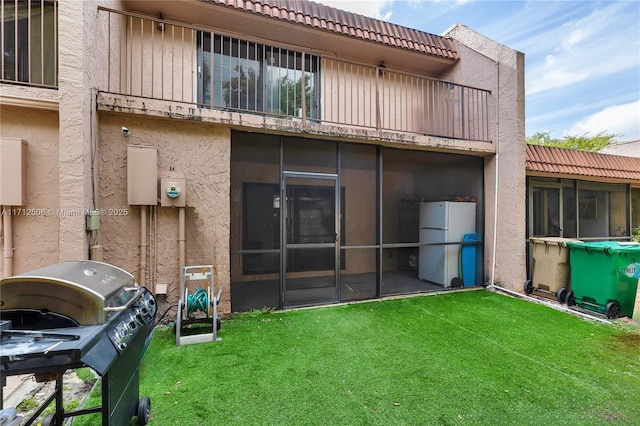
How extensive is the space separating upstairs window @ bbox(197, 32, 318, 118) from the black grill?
4.03 m

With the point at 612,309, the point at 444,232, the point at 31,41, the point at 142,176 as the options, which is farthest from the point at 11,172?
the point at 612,309

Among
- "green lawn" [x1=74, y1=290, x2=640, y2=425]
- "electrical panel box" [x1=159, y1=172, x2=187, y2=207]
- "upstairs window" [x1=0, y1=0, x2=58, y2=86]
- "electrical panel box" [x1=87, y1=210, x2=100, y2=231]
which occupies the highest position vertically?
"upstairs window" [x1=0, y1=0, x2=58, y2=86]

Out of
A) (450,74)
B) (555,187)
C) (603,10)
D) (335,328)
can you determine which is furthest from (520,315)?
(603,10)

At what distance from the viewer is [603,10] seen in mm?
5844

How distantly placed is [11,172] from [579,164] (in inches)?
381

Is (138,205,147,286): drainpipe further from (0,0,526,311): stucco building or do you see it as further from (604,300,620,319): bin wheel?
(604,300,620,319): bin wheel

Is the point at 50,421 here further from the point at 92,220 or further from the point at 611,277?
the point at 611,277

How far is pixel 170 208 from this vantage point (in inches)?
153

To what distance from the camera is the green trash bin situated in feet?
13.4

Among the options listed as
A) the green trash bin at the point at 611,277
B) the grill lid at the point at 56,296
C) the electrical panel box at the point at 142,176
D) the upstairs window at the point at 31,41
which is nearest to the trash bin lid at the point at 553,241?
the green trash bin at the point at 611,277

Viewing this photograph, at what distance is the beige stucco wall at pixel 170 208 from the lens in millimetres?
3641

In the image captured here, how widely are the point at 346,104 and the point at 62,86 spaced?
4.76 meters

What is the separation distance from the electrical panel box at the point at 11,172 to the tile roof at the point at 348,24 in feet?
12.2

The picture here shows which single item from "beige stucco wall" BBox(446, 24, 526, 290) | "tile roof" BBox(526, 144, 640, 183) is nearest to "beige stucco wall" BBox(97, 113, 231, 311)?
"beige stucco wall" BBox(446, 24, 526, 290)
